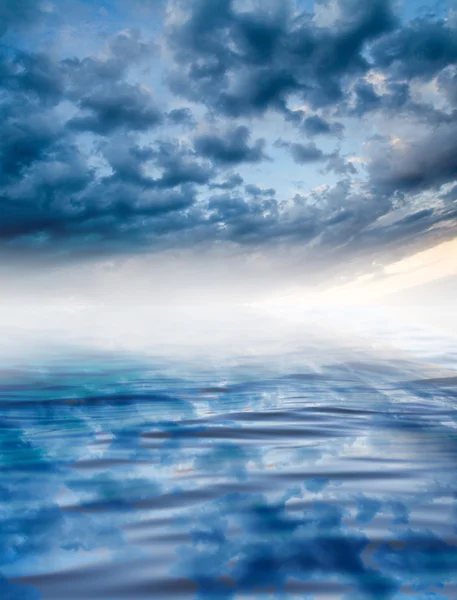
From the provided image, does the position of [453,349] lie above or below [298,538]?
below

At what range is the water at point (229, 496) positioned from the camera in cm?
302

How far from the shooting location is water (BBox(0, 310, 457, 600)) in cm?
302

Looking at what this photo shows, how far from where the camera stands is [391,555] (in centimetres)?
332

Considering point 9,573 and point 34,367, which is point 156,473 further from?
point 34,367

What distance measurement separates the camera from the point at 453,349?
21.4 m


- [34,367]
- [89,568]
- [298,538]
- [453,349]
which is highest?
[34,367]

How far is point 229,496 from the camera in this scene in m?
4.42

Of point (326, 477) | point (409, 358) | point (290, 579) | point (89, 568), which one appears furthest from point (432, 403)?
point (409, 358)

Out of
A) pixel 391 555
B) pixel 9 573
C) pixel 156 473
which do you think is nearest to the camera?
pixel 9 573

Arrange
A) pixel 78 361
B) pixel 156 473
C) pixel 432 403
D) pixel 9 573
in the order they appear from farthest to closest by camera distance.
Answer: pixel 78 361 → pixel 432 403 → pixel 156 473 → pixel 9 573

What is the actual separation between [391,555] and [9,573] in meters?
2.51

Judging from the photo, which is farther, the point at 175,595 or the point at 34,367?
the point at 34,367

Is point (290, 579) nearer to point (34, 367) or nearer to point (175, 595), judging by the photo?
point (175, 595)

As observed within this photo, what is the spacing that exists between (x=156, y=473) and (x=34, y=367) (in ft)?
40.3
